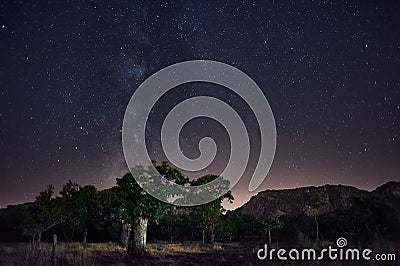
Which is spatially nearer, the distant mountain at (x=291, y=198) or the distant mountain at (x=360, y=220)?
the distant mountain at (x=360, y=220)

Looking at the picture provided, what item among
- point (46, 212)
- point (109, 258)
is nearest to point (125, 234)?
point (46, 212)

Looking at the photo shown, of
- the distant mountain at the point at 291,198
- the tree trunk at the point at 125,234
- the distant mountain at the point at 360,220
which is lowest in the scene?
the tree trunk at the point at 125,234

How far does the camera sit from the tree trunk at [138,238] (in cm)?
2683

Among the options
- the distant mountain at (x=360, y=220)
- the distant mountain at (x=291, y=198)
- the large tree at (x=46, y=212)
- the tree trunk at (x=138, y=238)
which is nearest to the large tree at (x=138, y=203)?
the tree trunk at (x=138, y=238)

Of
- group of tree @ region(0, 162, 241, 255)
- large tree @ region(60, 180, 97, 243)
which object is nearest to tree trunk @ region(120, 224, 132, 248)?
group of tree @ region(0, 162, 241, 255)

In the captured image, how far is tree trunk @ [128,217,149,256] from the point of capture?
2683 cm

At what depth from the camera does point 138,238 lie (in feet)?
92.6

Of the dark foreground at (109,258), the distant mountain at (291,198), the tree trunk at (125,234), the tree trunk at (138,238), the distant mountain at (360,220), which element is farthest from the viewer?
the distant mountain at (291,198)

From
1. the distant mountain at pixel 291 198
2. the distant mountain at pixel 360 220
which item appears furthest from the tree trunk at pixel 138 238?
the distant mountain at pixel 291 198

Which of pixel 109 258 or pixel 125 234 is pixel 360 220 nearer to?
pixel 125 234

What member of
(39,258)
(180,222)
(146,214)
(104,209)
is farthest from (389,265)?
(180,222)

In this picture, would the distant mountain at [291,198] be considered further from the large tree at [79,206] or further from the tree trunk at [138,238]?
the tree trunk at [138,238]

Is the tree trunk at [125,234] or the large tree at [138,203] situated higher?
the large tree at [138,203]

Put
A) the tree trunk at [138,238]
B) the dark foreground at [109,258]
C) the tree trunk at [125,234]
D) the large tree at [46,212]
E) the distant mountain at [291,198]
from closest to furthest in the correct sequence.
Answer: the dark foreground at [109,258] → the tree trunk at [138,238] → the tree trunk at [125,234] → the large tree at [46,212] → the distant mountain at [291,198]
